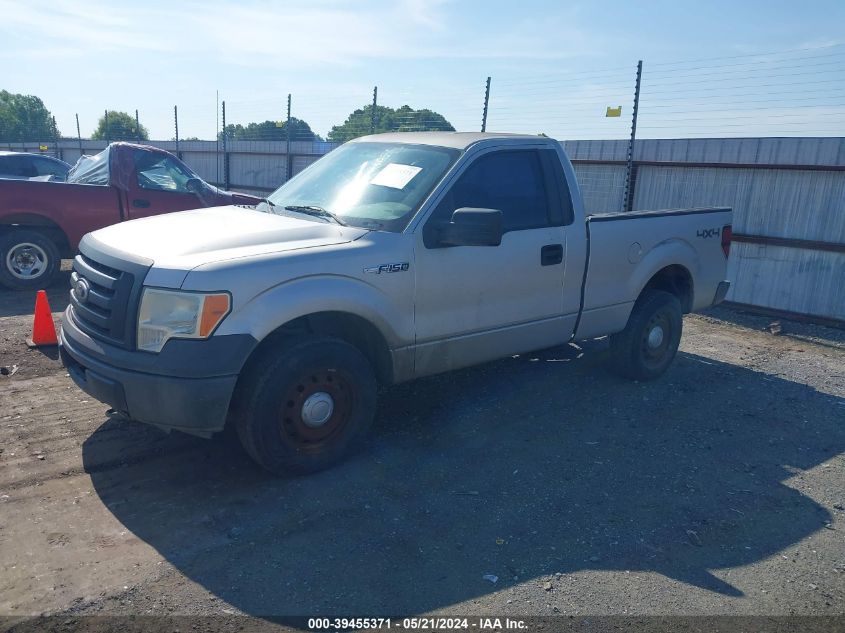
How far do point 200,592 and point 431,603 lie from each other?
106cm

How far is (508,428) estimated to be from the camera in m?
5.50

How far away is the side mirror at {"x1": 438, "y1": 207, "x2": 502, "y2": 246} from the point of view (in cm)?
460

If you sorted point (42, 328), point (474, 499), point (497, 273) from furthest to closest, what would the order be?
1. point (42, 328)
2. point (497, 273)
3. point (474, 499)

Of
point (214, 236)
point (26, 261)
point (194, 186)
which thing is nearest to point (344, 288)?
point (214, 236)

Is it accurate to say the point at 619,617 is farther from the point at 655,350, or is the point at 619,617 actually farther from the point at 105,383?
the point at 655,350

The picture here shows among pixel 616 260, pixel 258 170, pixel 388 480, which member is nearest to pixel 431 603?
pixel 388 480

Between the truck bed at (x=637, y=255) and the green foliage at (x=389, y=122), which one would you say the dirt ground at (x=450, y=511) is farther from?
the green foliage at (x=389, y=122)

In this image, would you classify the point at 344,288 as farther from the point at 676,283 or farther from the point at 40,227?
the point at 40,227

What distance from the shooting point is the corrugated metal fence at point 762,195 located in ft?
29.4

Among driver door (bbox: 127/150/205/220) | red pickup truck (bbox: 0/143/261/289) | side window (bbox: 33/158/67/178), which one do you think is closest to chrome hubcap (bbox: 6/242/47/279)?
red pickup truck (bbox: 0/143/261/289)

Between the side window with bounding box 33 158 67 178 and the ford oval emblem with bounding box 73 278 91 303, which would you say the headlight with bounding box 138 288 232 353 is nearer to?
the ford oval emblem with bounding box 73 278 91 303

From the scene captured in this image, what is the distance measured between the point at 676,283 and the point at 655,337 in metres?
0.70

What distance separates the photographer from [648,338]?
666 centimetres

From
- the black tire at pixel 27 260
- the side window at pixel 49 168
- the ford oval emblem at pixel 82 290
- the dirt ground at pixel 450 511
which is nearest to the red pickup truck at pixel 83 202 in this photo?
the black tire at pixel 27 260
